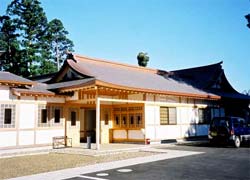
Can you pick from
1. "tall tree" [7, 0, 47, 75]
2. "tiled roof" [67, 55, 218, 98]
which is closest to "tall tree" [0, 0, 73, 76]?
"tall tree" [7, 0, 47, 75]

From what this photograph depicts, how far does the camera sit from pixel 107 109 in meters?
19.4

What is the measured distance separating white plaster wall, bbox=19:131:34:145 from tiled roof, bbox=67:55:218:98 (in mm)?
4704

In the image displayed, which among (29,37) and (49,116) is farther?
(29,37)

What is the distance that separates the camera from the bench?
16062 mm

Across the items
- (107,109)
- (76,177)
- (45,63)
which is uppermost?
(45,63)

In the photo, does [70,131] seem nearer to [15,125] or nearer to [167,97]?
[15,125]

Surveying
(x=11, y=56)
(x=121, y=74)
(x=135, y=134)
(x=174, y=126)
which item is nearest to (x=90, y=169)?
(x=135, y=134)

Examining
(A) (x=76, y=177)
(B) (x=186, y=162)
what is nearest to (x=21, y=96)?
(A) (x=76, y=177)

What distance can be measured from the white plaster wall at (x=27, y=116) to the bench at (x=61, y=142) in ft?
5.43

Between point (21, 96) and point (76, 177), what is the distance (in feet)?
25.0

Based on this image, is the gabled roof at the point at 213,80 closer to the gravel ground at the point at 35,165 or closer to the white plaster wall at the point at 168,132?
the white plaster wall at the point at 168,132

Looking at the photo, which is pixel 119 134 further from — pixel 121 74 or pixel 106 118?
pixel 121 74

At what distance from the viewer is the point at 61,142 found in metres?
16.4

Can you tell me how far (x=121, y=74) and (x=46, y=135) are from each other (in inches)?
278
